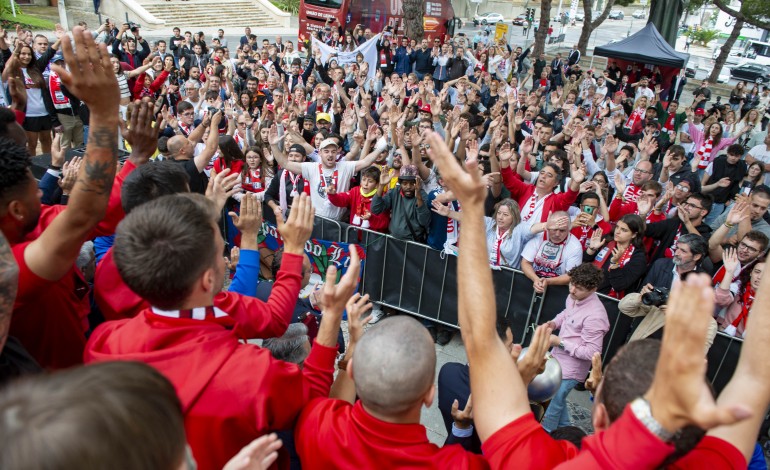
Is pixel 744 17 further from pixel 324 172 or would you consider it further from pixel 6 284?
pixel 6 284

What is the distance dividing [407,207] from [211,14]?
110ft

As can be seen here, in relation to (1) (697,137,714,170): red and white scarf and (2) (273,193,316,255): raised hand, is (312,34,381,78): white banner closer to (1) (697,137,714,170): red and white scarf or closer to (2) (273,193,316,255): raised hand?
(1) (697,137,714,170): red and white scarf

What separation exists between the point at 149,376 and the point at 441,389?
226cm

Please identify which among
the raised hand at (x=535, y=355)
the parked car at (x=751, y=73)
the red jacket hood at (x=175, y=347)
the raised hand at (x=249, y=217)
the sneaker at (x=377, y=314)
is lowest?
the sneaker at (x=377, y=314)

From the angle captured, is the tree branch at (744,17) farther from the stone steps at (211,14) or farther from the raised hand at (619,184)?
the stone steps at (211,14)

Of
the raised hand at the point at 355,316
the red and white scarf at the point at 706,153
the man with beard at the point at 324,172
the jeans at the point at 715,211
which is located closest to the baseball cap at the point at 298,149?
the man with beard at the point at 324,172

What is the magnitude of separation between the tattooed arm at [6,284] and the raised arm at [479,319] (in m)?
1.27

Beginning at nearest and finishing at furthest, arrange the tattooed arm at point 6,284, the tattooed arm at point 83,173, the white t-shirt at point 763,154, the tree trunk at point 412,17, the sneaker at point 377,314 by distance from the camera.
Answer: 1. the tattooed arm at point 6,284
2. the tattooed arm at point 83,173
3. the sneaker at point 377,314
4. the white t-shirt at point 763,154
5. the tree trunk at point 412,17

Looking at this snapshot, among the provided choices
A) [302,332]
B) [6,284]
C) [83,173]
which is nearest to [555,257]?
[302,332]

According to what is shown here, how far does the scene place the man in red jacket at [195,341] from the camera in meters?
1.61

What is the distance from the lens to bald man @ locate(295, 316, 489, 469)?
1.67 m

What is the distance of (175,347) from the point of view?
5.39ft

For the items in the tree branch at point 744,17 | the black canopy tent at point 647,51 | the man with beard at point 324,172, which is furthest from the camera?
the tree branch at point 744,17

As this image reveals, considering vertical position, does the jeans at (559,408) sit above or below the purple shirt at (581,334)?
below
